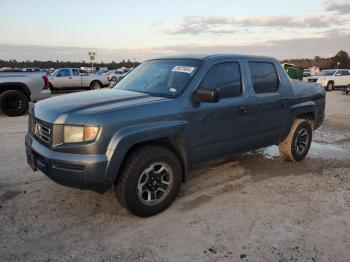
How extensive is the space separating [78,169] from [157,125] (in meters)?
0.95

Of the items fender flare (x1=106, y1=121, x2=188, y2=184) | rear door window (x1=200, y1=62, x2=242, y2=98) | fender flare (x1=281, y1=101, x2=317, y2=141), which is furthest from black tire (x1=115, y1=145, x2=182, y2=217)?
fender flare (x1=281, y1=101, x2=317, y2=141)

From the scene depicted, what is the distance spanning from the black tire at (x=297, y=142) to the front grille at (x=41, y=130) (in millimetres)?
3949

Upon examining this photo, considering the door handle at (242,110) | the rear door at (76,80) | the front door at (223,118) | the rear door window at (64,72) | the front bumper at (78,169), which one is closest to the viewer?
the front bumper at (78,169)

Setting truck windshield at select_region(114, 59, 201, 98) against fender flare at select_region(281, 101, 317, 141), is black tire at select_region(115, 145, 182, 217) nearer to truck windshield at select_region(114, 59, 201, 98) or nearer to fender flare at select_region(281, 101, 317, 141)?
truck windshield at select_region(114, 59, 201, 98)

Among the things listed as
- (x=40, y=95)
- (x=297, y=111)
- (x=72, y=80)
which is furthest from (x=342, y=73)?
(x=297, y=111)

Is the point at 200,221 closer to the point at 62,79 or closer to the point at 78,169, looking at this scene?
the point at 78,169

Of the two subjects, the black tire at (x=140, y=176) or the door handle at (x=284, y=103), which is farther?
the door handle at (x=284, y=103)

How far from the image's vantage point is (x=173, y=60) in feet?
17.0

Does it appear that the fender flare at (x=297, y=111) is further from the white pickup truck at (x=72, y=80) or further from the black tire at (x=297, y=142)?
the white pickup truck at (x=72, y=80)

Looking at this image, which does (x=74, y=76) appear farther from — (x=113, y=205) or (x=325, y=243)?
(x=325, y=243)

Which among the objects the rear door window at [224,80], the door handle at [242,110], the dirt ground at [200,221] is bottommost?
the dirt ground at [200,221]

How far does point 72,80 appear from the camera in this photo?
80.1 ft

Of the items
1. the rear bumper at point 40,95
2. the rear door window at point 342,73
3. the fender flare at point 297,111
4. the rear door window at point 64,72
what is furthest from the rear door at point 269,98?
the rear door window at point 342,73

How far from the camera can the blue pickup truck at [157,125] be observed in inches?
150
